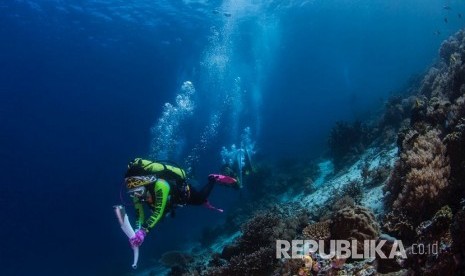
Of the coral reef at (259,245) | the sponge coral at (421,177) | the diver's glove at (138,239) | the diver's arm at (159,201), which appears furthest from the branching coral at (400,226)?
the diver's glove at (138,239)

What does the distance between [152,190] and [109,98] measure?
39.4 metres

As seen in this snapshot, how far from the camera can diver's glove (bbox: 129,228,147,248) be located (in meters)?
5.27

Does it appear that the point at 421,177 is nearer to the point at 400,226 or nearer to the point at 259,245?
the point at 400,226

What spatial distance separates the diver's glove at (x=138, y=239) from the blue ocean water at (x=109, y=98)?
7939 millimetres

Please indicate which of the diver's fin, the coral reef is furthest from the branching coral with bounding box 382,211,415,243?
the diver's fin

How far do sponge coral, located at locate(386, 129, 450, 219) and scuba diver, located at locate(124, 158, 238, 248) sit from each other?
404 centimetres

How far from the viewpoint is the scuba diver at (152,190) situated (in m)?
6.01

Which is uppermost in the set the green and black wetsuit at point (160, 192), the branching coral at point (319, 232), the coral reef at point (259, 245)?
the green and black wetsuit at point (160, 192)

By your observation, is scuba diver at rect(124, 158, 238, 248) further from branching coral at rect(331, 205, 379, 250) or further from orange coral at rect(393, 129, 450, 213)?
orange coral at rect(393, 129, 450, 213)

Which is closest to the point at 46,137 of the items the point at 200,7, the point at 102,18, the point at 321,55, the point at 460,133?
the point at 102,18

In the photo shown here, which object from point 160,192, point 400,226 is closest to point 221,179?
point 160,192

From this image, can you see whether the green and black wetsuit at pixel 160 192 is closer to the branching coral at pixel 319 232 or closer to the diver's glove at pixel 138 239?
the diver's glove at pixel 138 239

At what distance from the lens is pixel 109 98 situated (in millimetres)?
43125

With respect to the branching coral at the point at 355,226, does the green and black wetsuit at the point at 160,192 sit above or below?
above
